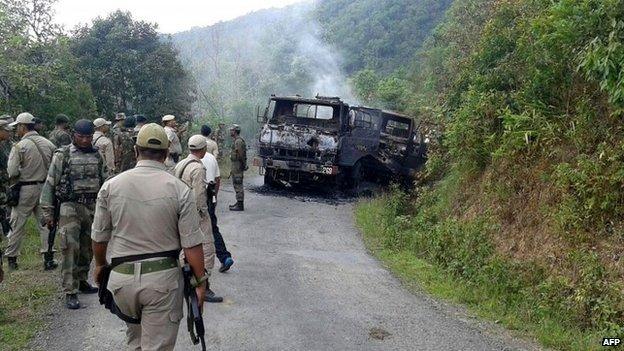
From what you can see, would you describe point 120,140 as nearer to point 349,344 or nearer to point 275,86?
point 349,344

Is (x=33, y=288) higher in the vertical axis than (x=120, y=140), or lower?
lower

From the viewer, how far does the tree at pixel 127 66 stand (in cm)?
2097

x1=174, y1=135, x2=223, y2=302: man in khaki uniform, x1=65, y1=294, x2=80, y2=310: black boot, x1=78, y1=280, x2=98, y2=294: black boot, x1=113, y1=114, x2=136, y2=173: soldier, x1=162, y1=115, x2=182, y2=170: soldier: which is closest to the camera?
x1=65, y1=294, x2=80, y2=310: black boot

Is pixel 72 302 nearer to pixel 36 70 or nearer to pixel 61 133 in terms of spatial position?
pixel 61 133

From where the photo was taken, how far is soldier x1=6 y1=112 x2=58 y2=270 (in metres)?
7.05

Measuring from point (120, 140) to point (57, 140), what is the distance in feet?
6.13

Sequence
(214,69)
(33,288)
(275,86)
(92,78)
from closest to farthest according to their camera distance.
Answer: (33,288), (92,78), (275,86), (214,69)

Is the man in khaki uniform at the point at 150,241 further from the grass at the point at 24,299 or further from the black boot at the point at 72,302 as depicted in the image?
the black boot at the point at 72,302

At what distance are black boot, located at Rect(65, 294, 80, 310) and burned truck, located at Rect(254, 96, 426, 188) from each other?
839cm

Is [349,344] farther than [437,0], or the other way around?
[437,0]

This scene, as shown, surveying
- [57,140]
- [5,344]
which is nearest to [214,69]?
[57,140]

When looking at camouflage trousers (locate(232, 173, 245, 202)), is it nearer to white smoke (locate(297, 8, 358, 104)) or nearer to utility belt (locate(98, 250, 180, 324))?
utility belt (locate(98, 250, 180, 324))

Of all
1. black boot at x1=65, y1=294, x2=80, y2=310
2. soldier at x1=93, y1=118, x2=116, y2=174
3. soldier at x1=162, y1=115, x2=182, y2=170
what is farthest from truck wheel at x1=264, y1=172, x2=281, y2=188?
black boot at x1=65, y1=294, x2=80, y2=310

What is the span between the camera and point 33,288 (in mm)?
6281
